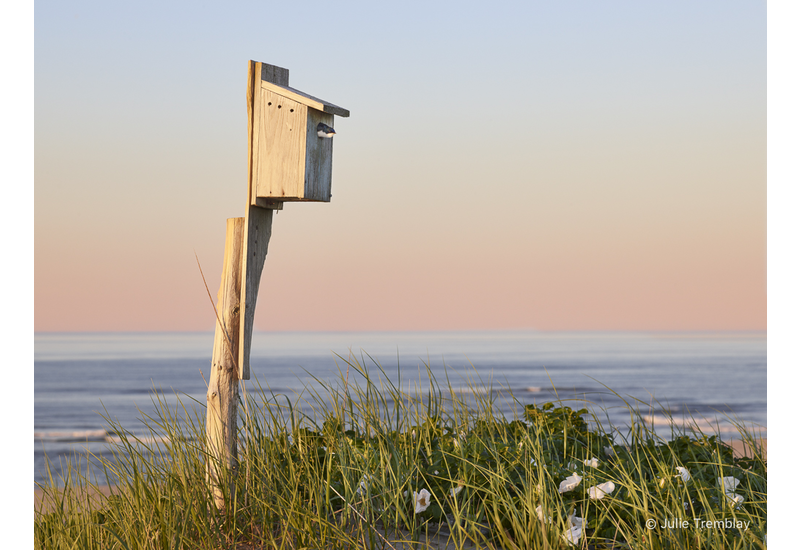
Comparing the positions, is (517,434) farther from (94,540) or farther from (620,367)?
(620,367)

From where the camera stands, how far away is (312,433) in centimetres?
415

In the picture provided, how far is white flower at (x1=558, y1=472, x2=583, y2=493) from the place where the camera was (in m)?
3.29

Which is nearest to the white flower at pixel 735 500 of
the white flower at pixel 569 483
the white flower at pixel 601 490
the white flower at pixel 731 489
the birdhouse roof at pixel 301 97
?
the white flower at pixel 731 489

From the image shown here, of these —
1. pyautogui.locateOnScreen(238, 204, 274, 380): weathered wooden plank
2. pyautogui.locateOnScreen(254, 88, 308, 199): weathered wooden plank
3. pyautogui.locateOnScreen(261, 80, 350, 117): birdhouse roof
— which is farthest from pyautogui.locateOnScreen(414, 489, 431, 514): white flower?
pyautogui.locateOnScreen(261, 80, 350, 117): birdhouse roof

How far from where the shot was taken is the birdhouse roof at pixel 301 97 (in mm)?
3941

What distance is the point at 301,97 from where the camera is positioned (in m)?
3.95

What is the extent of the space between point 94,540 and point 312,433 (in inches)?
59.3

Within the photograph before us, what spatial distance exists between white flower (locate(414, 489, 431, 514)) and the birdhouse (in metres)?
2.04

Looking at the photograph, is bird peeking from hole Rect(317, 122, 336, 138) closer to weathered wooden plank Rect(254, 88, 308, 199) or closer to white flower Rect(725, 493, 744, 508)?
weathered wooden plank Rect(254, 88, 308, 199)

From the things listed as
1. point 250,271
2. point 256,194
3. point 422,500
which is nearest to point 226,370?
point 250,271

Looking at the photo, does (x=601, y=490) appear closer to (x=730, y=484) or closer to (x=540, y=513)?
(x=540, y=513)

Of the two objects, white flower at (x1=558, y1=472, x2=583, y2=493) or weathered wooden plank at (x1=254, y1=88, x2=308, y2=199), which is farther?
weathered wooden plank at (x1=254, y1=88, x2=308, y2=199)
